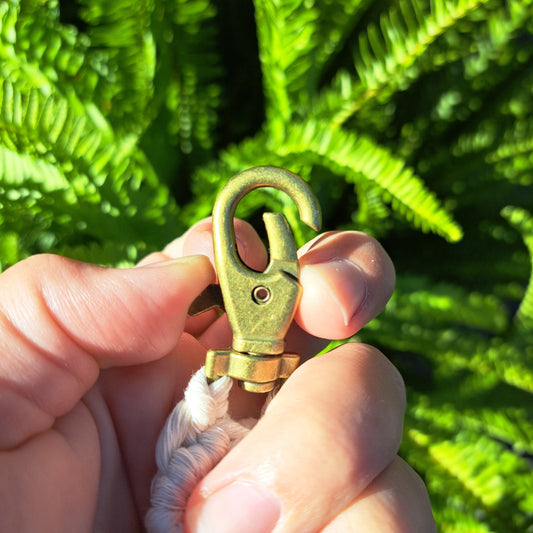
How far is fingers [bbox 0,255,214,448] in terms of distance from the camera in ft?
1.77

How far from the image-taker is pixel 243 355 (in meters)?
0.54

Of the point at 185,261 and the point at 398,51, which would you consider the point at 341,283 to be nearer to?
the point at 185,261

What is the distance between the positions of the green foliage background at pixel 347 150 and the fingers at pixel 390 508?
0.29 metres

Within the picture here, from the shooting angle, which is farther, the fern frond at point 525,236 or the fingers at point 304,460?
the fern frond at point 525,236

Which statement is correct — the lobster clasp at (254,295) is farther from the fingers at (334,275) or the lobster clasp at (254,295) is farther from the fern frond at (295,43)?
the fern frond at (295,43)

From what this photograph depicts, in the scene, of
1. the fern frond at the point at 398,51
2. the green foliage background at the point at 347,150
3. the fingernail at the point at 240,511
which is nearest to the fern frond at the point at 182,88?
the green foliage background at the point at 347,150

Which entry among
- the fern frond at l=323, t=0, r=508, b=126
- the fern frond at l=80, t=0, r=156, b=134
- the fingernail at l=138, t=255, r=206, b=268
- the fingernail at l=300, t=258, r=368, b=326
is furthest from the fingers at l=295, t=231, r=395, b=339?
the fern frond at l=80, t=0, r=156, b=134

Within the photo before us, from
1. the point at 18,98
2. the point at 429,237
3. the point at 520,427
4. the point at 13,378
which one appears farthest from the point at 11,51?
the point at 520,427

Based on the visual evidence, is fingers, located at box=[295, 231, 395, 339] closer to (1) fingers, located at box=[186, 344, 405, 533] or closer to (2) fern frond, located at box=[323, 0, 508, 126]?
(1) fingers, located at box=[186, 344, 405, 533]

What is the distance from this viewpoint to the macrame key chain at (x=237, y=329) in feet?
1.77

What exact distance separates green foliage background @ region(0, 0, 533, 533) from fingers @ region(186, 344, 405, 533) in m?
0.28

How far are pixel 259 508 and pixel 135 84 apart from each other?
2.14ft

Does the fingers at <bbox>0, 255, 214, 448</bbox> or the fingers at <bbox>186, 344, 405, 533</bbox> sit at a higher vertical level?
the fingers at <bbox>0, 255, 214, 448</bbox>

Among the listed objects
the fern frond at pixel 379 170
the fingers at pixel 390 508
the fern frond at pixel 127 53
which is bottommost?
the fingers at pixel 390 508
